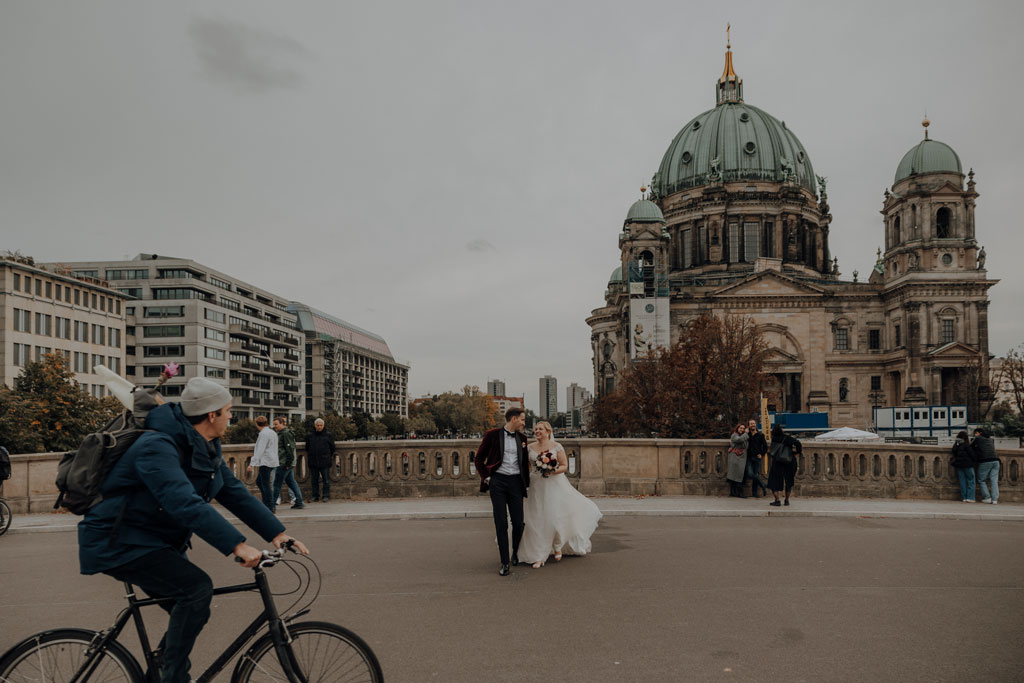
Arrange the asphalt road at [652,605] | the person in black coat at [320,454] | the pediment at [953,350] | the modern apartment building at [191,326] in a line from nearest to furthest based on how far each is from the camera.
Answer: the asphalt road at [652,605] < the person in black coat at [320,454] < the pediment at [953,350] < the modern apartment building at [191,326]

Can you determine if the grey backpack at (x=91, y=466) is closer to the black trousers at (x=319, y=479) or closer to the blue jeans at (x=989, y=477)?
the black trousers at (x=319, y=479)

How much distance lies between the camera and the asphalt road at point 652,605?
229 inches

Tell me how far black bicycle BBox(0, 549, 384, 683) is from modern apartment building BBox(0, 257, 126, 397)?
67.1 m

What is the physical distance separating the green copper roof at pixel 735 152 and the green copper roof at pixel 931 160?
15379 mm

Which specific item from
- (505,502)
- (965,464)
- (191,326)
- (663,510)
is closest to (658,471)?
(663,510)

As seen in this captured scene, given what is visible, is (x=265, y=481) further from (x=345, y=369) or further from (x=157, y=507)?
(x=345, y=369)

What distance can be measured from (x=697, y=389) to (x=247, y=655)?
1940 inches

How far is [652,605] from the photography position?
7508 millimetres

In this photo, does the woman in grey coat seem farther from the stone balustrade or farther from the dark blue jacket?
the dark blue jacket

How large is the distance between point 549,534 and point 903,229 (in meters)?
77.7

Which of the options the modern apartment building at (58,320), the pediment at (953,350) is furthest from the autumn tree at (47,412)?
the pediment at (953,350)

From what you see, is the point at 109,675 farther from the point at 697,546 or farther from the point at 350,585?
the point at 697,546

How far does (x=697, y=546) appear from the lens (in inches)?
428

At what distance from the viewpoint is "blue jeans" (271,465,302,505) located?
15398 millimetres
